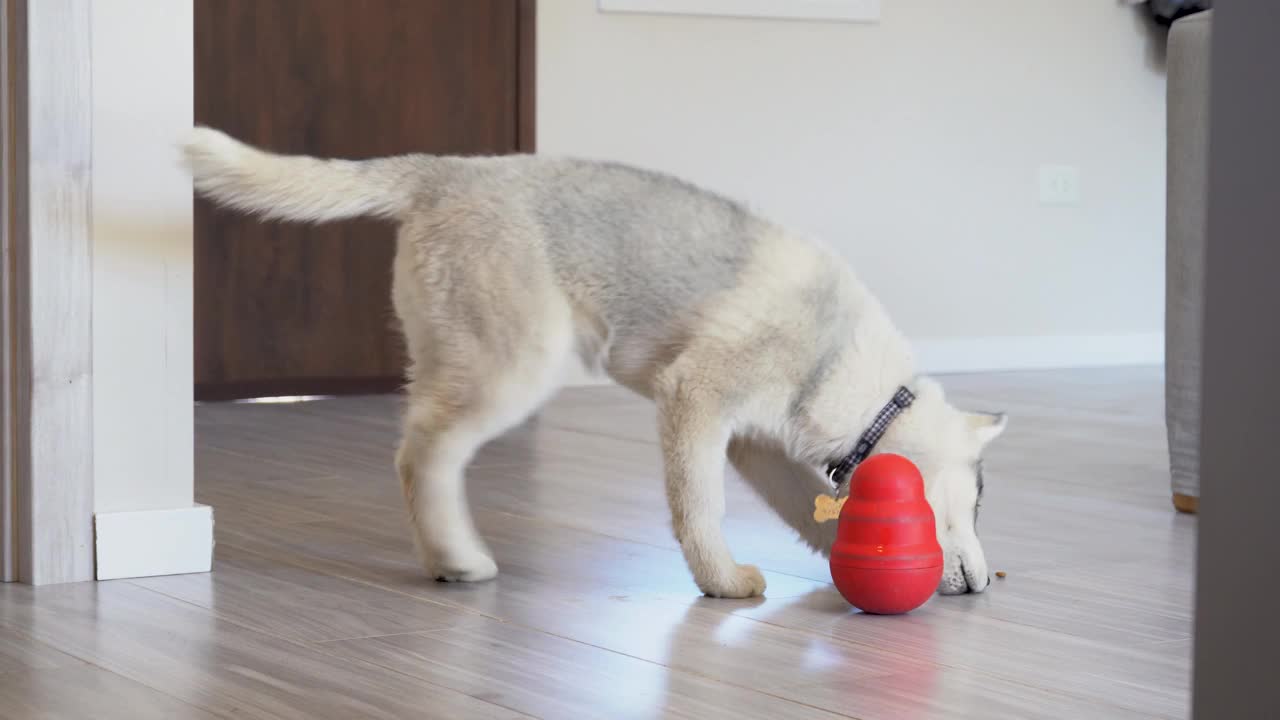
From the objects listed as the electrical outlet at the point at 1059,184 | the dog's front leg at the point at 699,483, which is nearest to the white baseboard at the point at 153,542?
the dog's front leg at the point at 699,483

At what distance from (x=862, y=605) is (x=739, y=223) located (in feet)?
1.94

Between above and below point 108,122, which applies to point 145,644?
below

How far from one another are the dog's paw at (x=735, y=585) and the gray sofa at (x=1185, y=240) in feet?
3.76

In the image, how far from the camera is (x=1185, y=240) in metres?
2.96

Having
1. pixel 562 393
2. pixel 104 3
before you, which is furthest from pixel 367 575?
pixel 562 393

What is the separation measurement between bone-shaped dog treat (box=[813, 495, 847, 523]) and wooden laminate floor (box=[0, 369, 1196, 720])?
0.12 meters

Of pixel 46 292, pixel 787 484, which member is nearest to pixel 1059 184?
pixel 787 484

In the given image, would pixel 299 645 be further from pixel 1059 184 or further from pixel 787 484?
pixel 1059 184

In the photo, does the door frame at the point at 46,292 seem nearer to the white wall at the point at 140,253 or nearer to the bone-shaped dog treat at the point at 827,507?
the white wall at the point at 140,253

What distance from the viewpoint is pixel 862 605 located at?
208 cm

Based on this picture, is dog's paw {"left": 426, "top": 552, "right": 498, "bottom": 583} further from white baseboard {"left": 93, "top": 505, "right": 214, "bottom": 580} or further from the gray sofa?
the gray sofa

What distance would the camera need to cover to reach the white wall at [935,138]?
17.8 ft

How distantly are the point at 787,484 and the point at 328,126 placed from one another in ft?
10.1

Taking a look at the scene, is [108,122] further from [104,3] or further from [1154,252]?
[1154,252]
